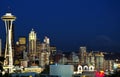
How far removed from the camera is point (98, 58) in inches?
6845

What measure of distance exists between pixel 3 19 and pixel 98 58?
1601 inches

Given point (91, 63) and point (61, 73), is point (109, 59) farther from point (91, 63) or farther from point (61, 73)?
point (61, 73)

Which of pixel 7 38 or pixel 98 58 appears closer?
pixel 7 38

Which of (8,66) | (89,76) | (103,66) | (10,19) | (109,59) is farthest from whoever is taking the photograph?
(109,59)

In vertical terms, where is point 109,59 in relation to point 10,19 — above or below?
below

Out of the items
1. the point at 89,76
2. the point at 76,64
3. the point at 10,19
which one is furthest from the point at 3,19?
the point at 89,76

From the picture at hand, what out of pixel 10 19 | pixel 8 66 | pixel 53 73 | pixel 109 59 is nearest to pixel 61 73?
pixel 53 73

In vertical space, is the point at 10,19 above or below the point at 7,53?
above

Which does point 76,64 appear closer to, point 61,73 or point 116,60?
point 116,60

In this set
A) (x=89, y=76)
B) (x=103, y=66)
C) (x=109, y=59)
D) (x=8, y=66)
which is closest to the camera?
(x=89, y=76)

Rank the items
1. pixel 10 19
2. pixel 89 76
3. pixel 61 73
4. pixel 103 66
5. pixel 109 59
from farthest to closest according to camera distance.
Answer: pixel 109 59 → pixel 103 66 → pixel 10 19 → pixel 89 76 → pixel 61 73

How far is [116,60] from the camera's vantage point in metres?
169

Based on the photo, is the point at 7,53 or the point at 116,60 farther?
the point at 116,60

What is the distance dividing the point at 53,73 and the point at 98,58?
74.7 m
